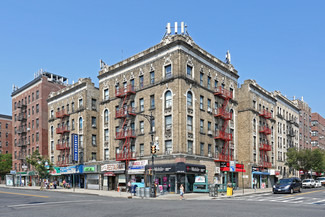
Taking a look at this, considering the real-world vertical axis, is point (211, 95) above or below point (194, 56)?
below

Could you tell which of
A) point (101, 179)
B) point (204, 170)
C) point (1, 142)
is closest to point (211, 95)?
point (204, 170)

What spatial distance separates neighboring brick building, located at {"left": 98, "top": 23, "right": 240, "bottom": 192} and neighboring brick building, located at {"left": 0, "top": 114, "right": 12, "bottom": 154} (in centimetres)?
6191

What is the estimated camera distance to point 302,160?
62844mm

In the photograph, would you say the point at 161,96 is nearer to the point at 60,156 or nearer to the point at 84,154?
the point at 84,154

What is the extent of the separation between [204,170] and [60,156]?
30.3 metres

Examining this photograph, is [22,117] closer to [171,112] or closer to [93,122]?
[93,122]

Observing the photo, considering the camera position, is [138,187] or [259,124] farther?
[259,124]

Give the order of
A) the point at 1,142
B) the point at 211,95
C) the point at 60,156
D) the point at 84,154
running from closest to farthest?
the point at 211,95 < the point at 84,154 < the point at 60,156 < the point at 1,142

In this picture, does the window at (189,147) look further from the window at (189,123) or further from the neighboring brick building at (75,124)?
the neighboring brick building at (75,124)

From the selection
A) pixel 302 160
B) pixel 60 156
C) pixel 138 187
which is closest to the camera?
pixel 138 187

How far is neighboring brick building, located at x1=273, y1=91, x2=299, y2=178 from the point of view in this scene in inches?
2472

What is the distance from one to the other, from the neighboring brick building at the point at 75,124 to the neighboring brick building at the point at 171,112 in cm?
376

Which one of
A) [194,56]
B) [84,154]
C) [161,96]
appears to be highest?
[194,56]

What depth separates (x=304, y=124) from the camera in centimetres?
8412
